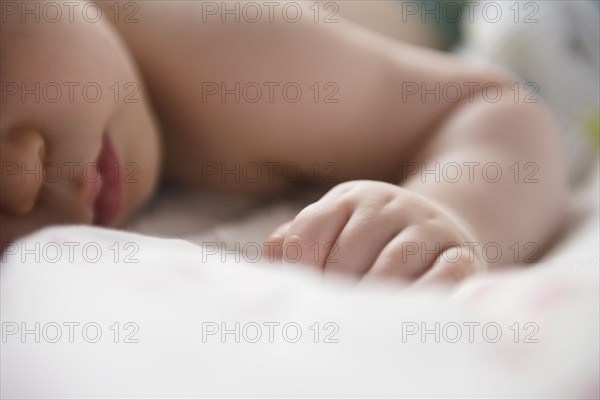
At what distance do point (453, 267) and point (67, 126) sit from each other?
30cm

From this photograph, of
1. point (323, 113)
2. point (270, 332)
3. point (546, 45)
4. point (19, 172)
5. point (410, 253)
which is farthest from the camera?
point (546, 45)

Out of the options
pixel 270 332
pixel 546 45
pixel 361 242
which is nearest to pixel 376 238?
pixel 361 242

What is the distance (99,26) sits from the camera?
58cm

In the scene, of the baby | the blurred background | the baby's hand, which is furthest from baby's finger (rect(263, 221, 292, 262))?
the blurred background

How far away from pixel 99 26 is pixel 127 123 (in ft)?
0.25

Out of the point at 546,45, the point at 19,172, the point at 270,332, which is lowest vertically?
the point at 270,332

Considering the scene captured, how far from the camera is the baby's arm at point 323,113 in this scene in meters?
0.60

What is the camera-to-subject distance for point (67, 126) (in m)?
0.52

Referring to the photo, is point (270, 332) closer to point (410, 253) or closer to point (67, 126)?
point (410, 253)

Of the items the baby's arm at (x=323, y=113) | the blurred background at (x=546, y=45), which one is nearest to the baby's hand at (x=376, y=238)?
the baby's arm at (x=323, y=113)

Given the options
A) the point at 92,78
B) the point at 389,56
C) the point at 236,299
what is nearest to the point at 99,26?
the point at 92,78

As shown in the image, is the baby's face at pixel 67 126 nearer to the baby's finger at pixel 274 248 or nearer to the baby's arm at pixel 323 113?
the baby's arm at pixel 323 113

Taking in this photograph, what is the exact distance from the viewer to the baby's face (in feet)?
1.58

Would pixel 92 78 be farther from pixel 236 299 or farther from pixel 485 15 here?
pixel 485 15
